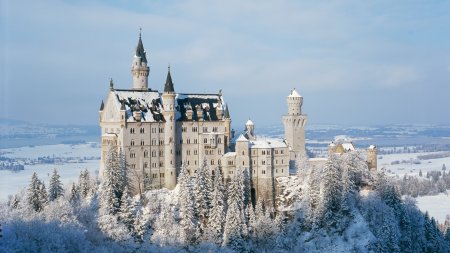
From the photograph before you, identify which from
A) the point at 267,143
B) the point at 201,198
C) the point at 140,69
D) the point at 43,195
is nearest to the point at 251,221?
the point at 201,198

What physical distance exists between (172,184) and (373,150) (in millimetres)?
43037

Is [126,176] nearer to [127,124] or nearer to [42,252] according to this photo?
[127,124]

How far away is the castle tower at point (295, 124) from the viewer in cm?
12119

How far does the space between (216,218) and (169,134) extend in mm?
20456

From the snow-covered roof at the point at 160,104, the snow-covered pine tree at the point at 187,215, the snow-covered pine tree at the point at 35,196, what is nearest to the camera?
the snow-covered pine tree at the point at 187,215

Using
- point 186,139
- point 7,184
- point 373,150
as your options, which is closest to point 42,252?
point 186,139

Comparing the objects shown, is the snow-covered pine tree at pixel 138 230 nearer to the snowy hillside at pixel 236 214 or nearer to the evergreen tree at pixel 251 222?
the snowy hillside at pixel 236 214

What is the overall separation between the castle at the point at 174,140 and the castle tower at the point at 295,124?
24.6 feet

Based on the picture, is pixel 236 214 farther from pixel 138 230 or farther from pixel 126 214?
pixel 126 214

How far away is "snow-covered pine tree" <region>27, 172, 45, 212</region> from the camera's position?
9538cm

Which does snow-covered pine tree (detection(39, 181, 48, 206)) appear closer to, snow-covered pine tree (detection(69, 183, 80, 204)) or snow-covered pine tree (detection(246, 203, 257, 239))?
snow-covered pine tree (detection(69, 183, 80, 204))

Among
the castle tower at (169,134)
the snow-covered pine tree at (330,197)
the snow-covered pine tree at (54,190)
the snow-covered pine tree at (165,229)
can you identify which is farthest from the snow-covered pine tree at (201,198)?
the snow-covered pine tree at (54,190)

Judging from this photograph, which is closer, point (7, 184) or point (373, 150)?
point (373, 150)

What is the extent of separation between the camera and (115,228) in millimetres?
89188
